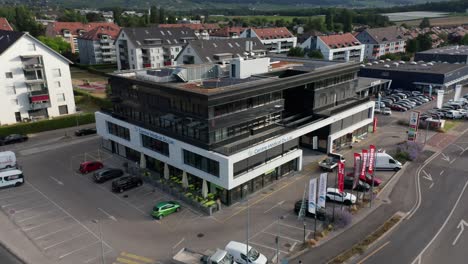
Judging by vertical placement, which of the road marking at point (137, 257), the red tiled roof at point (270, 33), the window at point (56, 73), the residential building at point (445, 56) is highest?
the red tiled roof at point (270, 33)

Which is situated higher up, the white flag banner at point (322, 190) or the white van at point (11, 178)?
the white flag banner at point (322, 190)

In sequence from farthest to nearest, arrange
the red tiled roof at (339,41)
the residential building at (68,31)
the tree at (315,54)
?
the residential building at (68,31) < the red tiled roof at (339,41) < the tree at (315,54)

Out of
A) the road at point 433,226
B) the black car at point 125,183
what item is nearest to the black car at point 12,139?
the black car at point 125,183

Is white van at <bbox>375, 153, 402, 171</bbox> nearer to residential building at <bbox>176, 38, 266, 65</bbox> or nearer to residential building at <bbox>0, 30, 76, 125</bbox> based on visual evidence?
residential building at <bbox>176, 38, 266, 65</bbox>

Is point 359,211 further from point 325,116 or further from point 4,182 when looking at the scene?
point 4,182

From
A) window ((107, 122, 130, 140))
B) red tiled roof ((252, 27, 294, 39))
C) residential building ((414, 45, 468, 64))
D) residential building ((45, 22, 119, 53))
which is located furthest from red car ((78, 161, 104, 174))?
residential building ((45, 22, 119, 53))

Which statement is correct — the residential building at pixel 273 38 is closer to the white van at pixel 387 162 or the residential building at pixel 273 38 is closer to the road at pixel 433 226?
the white van at pixel 387 162
